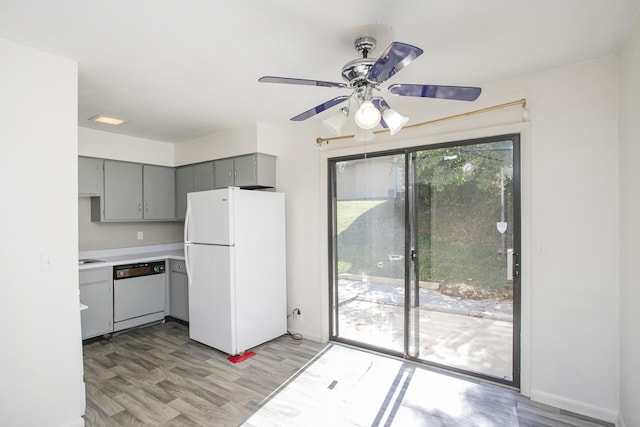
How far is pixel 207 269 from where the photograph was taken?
337 centimetres

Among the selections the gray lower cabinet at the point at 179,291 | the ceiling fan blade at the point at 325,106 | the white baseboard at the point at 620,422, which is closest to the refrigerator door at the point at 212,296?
the gray lower cabinet at the point at 179,291

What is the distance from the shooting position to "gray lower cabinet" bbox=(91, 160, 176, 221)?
12.7 ft

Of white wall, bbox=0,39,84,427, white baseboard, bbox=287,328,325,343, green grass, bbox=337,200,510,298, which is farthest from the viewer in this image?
white baseboard, bbox=287,328,325,343

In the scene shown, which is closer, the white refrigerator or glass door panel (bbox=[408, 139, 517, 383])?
glass door panel (bbox=[408, 139, 517, 383])

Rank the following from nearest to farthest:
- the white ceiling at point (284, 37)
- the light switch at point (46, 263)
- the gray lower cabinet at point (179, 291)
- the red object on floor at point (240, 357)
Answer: the white ceiling at point (284, 37) → the light switch at point (46, 263) → the red object on floor at point (240, 357) → the gray lower cabinet at point (179, 291)

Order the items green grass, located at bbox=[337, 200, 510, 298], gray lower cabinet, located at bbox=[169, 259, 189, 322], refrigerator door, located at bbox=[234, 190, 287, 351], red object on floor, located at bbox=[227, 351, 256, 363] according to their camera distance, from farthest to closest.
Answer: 1. gray lower cabinet, located at bbox=[169, 259, 189, 322]
2. refrigerator door, located at bbox=[234, 190, 287, 351]
3. red object on floor, located at bbox=[227, 351, 256, 363]
4. green grass, located at bbox=[337, 200, 510, 298]

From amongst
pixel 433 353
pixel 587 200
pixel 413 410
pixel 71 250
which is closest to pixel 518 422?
pixel 413 410

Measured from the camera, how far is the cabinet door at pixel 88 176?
3643 mm

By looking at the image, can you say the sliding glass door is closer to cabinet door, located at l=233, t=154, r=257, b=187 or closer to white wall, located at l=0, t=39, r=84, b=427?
cabinet door, located at l=233, t=154, r=257, b=187

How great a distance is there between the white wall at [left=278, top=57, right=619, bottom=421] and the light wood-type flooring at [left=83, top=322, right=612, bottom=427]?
11.0 inches

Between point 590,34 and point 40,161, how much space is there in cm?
335

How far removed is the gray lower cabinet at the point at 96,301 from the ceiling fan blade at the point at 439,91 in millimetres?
3595

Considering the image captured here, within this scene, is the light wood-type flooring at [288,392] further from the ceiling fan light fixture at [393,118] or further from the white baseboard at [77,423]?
the ceiling fan light fixture at [393,118]

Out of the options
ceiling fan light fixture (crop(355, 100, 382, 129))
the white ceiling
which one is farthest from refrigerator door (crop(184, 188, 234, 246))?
ceiling fan light fixture (crop(355, 100, 382, 129))
